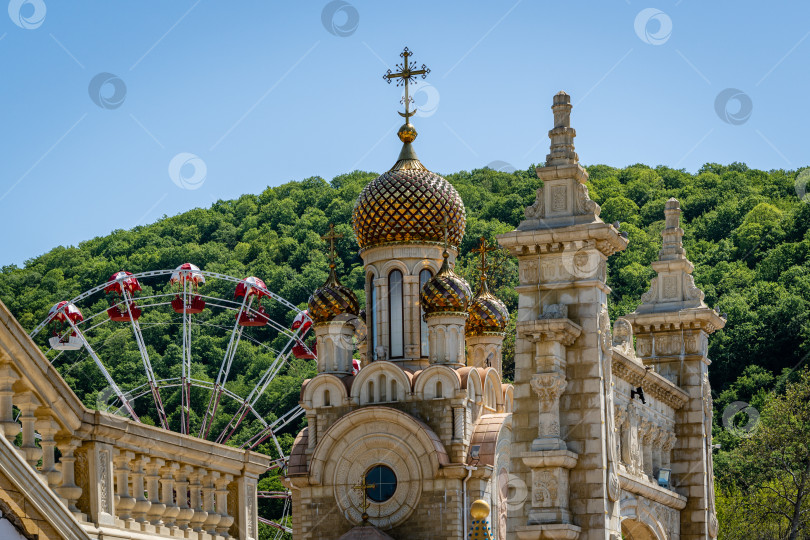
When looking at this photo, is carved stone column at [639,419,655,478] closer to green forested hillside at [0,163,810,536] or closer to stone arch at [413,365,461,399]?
stone arch at [413,365,461,399]

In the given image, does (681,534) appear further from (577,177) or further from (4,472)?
(4,472)

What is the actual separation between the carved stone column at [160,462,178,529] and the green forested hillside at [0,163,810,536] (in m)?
48.1

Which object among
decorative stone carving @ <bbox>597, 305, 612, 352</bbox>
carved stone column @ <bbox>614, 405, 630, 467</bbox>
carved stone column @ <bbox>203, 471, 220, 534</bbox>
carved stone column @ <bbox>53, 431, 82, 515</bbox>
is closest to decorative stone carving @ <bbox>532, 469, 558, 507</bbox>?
decorative stone carving @ <bbox>597, 305, 612, 352</bbox>

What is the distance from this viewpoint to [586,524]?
722 inches

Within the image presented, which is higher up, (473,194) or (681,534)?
(473,194)

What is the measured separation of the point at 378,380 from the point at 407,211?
4.63 m

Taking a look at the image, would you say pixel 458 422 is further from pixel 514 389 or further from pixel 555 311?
pixel 514 389

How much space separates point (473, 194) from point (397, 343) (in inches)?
1753

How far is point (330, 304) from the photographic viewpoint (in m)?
32.5

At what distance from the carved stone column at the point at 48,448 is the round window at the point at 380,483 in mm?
23562

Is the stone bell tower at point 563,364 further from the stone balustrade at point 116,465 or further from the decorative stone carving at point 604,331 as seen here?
the stone balustrade at point 116,465

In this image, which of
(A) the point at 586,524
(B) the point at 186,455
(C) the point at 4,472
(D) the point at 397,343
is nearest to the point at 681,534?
(A) the point at 586,524

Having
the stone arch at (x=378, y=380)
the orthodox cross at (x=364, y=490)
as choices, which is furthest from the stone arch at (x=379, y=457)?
the stone arch at (x=378, y=380)

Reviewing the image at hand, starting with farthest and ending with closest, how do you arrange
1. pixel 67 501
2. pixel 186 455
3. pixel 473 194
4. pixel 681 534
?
pixel 473 194
pixel 681 534
pixel 186 455
pixel 67 501
